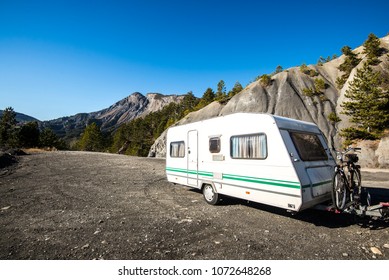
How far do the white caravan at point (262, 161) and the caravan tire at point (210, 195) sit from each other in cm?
3

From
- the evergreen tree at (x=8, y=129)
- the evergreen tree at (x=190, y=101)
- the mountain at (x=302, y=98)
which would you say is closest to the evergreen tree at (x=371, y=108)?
the mountain at (x=302, y=98)

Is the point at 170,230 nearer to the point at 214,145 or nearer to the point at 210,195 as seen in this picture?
the point at 210,195

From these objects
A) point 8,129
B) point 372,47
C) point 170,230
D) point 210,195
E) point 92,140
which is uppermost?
point 372,47

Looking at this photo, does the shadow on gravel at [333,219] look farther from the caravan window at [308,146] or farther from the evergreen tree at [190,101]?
the evergreen tree at [190,101]

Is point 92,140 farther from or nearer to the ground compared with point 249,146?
farther from the ground

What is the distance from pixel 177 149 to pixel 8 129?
6539 cm

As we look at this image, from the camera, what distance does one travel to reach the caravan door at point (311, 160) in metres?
5.80

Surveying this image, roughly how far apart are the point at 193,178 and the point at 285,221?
13.4ft

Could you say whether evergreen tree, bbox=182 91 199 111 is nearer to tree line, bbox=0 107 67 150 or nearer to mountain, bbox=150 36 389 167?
mountain, bbox=150 36 389 167

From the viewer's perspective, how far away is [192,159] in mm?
9266

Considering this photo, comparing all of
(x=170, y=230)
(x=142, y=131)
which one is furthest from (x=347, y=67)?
(x=142, y=131)

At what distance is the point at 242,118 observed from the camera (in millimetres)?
7328

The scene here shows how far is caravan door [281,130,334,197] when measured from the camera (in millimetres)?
5801

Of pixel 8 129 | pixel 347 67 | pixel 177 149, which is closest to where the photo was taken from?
pixel 177 149
